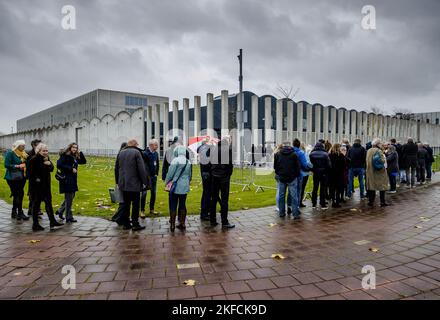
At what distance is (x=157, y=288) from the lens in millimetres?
3555

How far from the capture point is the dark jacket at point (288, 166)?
716cm

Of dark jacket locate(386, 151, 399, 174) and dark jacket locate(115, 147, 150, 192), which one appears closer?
dark jacket locate(115, 147, 150, 192)

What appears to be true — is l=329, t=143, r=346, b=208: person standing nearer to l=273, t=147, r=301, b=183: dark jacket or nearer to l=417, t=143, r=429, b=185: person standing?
Answer: l=273, t=147, r=301, b=183: dark jacket

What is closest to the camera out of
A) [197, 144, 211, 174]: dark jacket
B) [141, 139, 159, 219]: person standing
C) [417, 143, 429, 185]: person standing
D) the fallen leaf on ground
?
the fallen leaf on ground

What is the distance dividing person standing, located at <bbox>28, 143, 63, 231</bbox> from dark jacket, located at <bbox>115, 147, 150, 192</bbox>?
159 centimetres

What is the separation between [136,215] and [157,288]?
9.09ft

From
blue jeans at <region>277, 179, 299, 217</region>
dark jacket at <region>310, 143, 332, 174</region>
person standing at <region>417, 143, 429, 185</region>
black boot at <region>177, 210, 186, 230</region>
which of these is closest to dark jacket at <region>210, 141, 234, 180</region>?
black boot at <region>177, 210, 186, 230</region>

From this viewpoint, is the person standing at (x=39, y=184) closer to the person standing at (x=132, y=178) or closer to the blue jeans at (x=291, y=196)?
the person standing at (x=132, y=178)

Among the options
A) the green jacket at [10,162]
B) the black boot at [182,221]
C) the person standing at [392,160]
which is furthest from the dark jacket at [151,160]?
the person standing at [392,160]

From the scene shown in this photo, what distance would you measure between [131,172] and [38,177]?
1941 millimetres

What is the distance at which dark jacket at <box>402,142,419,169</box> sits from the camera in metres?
12.0

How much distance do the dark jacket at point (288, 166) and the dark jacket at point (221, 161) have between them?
1.45 metres
